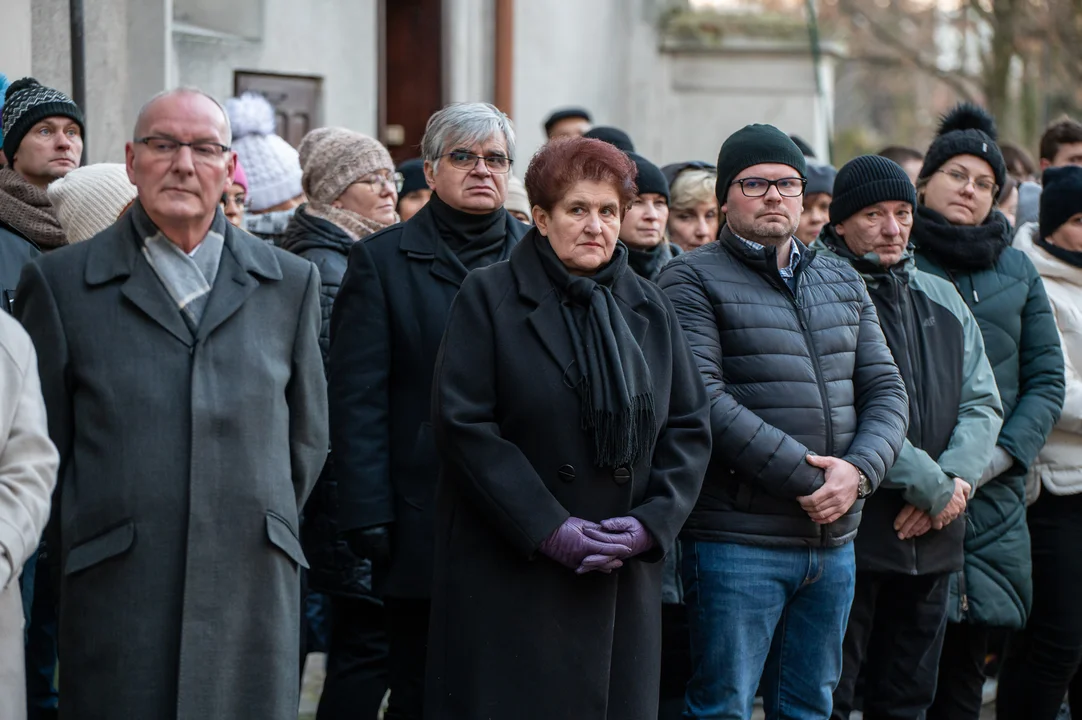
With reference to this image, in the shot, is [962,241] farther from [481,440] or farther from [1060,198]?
[481,440]

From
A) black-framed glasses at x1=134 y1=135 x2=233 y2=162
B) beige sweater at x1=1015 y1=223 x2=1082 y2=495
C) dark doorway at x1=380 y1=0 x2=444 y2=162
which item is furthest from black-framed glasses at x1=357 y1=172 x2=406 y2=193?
dark doorway at x1=380 y1=0 x2=444 y2=162

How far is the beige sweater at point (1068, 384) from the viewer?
5602 millimetres

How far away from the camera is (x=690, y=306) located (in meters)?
4.57

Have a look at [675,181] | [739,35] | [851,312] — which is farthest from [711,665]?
[739,35]

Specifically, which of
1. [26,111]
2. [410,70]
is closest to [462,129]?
[26,111]

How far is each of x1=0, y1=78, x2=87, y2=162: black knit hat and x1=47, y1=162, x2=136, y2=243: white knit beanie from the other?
56cm

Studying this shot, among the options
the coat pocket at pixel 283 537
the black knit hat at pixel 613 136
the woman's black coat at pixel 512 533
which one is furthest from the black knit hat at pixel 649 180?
the coat pocket at pixel 283 537

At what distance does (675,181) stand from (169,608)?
349 centimetres

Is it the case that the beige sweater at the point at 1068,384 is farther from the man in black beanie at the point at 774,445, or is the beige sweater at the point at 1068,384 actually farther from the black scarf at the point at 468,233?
the black scarf at the point at 468,233

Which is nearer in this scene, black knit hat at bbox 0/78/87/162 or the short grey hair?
the short grey hair

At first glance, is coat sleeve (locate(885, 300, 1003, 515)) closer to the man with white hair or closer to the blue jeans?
the blue jeans

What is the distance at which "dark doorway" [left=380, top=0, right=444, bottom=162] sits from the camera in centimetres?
1057

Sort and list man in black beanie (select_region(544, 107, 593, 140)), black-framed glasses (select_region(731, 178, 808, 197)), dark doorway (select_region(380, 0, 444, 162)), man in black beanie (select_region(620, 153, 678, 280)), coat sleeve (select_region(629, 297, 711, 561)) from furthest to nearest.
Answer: dark doorway (select_region(380, 0, 444, 162))
man in black beanie (select_region(544, 107, 593, 140))
man in black beanie (select_region(620, 153, 678, 280))
black-framed glasses (select_region(731, 178, 808, 197))
coat sleeve (select_region(629, 297, 711, 561))

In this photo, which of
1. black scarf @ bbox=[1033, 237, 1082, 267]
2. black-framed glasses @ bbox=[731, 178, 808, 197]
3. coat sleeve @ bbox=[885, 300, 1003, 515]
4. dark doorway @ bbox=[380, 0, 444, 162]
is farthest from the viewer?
dark doorway @ bbox=[380, 0, 444, 162]
